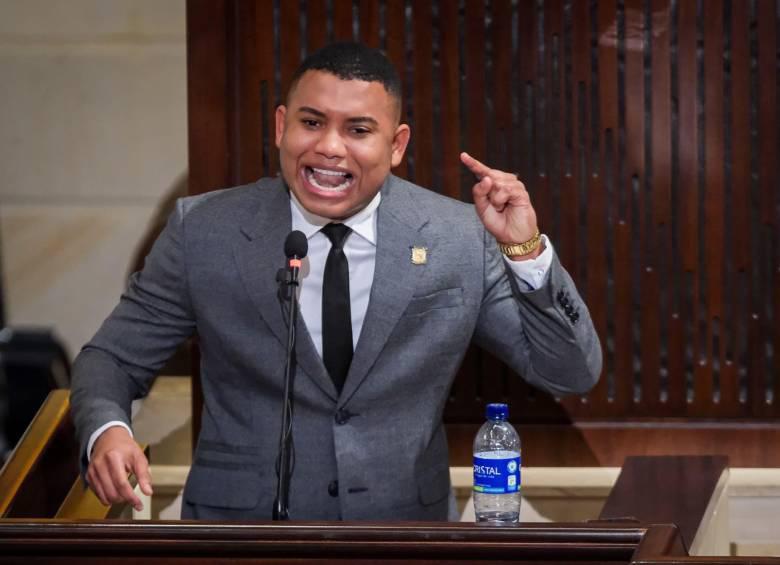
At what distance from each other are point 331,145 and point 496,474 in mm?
682

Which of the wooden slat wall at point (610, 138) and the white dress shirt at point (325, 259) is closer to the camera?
the white dress shirt at point (325, 259)

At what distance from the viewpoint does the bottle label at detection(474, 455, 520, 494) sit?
2.07 m

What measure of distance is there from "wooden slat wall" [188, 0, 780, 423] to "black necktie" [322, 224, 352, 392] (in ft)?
2.52

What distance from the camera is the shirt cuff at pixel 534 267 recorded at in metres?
2.29

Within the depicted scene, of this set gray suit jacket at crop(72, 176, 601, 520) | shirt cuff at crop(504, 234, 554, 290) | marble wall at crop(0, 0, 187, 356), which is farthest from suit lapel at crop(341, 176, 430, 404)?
marble wall at crop(0, 0, 187, 356)

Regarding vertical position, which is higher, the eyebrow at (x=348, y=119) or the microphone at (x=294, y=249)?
the eyebrow at (x=348, y=119)

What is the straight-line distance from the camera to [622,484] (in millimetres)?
2682

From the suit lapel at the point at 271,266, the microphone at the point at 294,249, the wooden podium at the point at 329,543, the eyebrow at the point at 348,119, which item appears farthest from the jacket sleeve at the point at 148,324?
the wooden podium at the point at 329,543

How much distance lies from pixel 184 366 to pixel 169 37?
0.88 m

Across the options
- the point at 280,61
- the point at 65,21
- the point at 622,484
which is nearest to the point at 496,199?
the point at 622,484

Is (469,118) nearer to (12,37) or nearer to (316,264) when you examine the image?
(316,264)

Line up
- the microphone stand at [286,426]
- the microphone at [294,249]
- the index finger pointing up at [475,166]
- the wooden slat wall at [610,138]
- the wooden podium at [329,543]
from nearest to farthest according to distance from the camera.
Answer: the wooden podium at [329,543], the microphone stand at [286,426], the microphone at [294,249], the index finger pointing up at [475,166], the wooden slat wall at [610,138]

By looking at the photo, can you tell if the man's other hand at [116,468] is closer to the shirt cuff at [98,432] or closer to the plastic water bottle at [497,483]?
the shirt cuff at [98,432]

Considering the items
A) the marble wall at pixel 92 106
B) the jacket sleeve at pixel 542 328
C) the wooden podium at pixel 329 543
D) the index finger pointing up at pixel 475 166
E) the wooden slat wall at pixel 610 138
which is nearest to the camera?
the wooden podium at pixel 329 543
